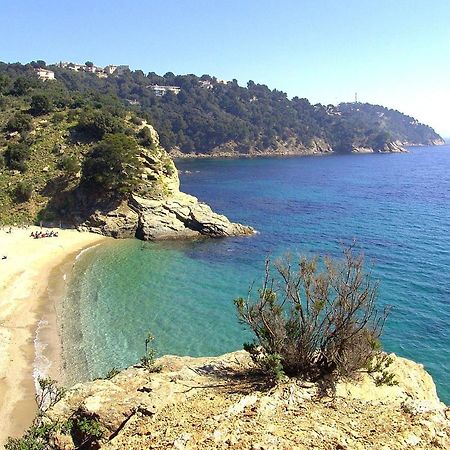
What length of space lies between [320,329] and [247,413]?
164 inches

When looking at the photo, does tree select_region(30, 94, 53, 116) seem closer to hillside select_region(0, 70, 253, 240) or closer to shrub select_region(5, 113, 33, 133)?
hillside select_region(0, 70, 253, 240)

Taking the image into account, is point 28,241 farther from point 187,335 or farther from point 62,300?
point 187,335

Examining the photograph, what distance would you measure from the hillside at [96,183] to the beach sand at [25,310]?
142 inches

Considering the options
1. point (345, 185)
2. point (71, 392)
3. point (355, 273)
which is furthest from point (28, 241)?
point (345, 185)

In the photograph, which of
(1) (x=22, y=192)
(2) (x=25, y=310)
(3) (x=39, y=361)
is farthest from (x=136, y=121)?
(3) (x=39, y=361)

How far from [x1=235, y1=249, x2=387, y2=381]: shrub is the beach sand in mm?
11620

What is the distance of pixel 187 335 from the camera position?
87.4 ft

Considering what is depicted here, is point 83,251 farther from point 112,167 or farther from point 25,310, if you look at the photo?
point 25,310

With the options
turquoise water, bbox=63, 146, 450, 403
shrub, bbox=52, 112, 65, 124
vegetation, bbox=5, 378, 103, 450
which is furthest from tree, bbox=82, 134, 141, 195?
vegetation, bbox=5, 378, 103, 450

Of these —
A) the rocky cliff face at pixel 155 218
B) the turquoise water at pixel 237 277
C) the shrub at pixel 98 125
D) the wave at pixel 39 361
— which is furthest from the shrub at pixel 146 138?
the wave at pixel 39 361

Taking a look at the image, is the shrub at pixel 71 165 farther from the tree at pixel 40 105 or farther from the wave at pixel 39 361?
the wave at pixel 39 361

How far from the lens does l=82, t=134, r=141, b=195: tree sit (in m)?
50.9

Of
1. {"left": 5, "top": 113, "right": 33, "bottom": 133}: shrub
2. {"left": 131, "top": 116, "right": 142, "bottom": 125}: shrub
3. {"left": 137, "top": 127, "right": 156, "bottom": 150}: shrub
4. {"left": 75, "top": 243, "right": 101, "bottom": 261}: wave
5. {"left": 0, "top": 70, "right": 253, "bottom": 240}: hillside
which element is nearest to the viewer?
{"left": 75, "top": 243, "right": 101, "bottom": 261}: wave

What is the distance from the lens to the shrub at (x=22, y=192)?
168ft
